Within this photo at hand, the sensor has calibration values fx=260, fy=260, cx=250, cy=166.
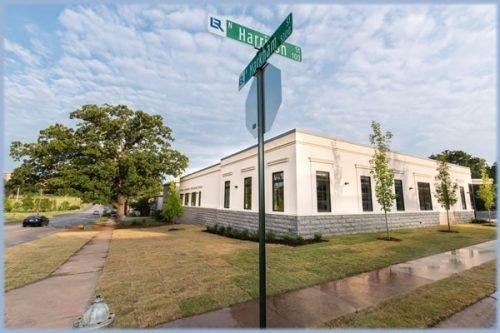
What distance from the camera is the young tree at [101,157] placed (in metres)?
23.0

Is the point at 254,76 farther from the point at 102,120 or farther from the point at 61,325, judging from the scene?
the point at 102,120

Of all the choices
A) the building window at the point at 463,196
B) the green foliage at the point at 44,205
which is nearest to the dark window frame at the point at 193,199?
the building window at the point at 463,196

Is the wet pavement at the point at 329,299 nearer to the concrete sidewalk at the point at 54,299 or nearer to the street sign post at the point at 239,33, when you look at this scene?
the concrete sidewalk at the point at 54,299

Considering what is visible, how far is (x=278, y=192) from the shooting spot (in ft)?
46.8

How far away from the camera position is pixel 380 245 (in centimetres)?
1080

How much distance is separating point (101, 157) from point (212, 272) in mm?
21756

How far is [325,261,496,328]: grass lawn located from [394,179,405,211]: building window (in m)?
12.3

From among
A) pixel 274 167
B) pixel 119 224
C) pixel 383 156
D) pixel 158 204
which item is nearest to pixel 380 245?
pixel 383 156

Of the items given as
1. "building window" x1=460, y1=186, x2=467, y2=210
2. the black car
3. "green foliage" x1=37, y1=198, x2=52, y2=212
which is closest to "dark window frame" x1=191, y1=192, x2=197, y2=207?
the black car

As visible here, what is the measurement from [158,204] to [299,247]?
3658 centimetres

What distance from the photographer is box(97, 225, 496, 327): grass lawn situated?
15.1ft

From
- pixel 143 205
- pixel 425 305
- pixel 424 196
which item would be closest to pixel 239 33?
pixel 425 305

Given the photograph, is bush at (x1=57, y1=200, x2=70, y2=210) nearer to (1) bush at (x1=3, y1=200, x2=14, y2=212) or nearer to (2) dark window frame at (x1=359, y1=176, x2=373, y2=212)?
(1) bush at (x1=3, y1=200, x2=14, y2=212)

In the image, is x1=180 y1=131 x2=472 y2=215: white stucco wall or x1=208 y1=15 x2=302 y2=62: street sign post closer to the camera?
x1=208 y1=15 x2=302 y2=62: street sign post
